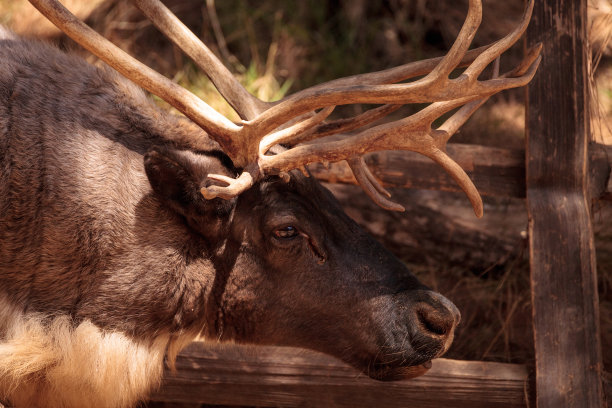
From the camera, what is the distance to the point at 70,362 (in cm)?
278

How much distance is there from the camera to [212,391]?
11.6 ft

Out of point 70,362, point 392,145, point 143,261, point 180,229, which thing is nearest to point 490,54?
point 392,145

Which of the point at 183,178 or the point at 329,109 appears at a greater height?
the point at 329,109

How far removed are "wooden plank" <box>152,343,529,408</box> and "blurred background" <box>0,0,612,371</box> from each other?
1.79 feet

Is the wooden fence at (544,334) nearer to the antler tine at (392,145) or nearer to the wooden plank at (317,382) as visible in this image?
the wooden plank at (317,382)

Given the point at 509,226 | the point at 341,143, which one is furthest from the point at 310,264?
the point at 509,226

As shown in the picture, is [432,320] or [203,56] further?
[203,56]

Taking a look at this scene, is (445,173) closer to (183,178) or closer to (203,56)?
(203,56)

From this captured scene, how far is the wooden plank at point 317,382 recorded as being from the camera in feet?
11.3

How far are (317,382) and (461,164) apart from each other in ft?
4.43

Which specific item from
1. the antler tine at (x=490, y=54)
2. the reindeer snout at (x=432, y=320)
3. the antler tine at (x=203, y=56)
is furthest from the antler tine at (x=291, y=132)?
the reindeer snout at (x=432, y=320)

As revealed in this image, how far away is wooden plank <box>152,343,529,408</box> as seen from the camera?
343cm

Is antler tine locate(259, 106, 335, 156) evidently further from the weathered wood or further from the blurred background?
the blurred background

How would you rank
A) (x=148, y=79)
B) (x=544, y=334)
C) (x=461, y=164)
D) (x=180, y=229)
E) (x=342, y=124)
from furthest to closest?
1. (x=461, y=164)
2. (x=544, y=334)
3. (x=342, y=124)
4. (x=180, y=229)
5. (x=148, y=79)
